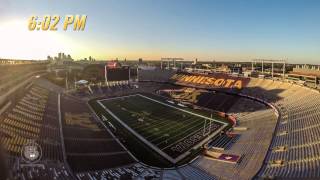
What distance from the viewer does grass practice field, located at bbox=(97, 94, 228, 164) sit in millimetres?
34406

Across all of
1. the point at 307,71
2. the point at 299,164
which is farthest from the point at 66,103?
the point at 307,71


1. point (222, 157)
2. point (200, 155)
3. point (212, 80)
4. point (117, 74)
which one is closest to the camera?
point (222, 157)

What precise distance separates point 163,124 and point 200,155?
13.6m

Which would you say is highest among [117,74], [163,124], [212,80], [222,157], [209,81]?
[117,74]

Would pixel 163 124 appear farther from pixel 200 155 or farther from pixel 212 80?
pixel 212 80

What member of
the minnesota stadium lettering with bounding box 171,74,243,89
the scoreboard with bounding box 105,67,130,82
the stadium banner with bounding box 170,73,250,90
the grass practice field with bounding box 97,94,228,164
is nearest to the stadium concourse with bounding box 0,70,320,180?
the grass practice field with bounding box 97,94,228,164

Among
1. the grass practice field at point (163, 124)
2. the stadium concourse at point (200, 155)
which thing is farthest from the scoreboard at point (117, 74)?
the stadium concourse at point (200, 155)

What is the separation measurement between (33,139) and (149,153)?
42.9ft

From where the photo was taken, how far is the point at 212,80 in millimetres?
67875

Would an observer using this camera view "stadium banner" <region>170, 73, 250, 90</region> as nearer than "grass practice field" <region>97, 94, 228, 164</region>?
No

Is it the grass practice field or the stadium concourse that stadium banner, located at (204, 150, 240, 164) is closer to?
the stadium concourse

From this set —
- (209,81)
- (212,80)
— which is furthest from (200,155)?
(212,80)

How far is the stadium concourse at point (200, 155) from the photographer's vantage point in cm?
2412

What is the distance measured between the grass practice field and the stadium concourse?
8.98ft
